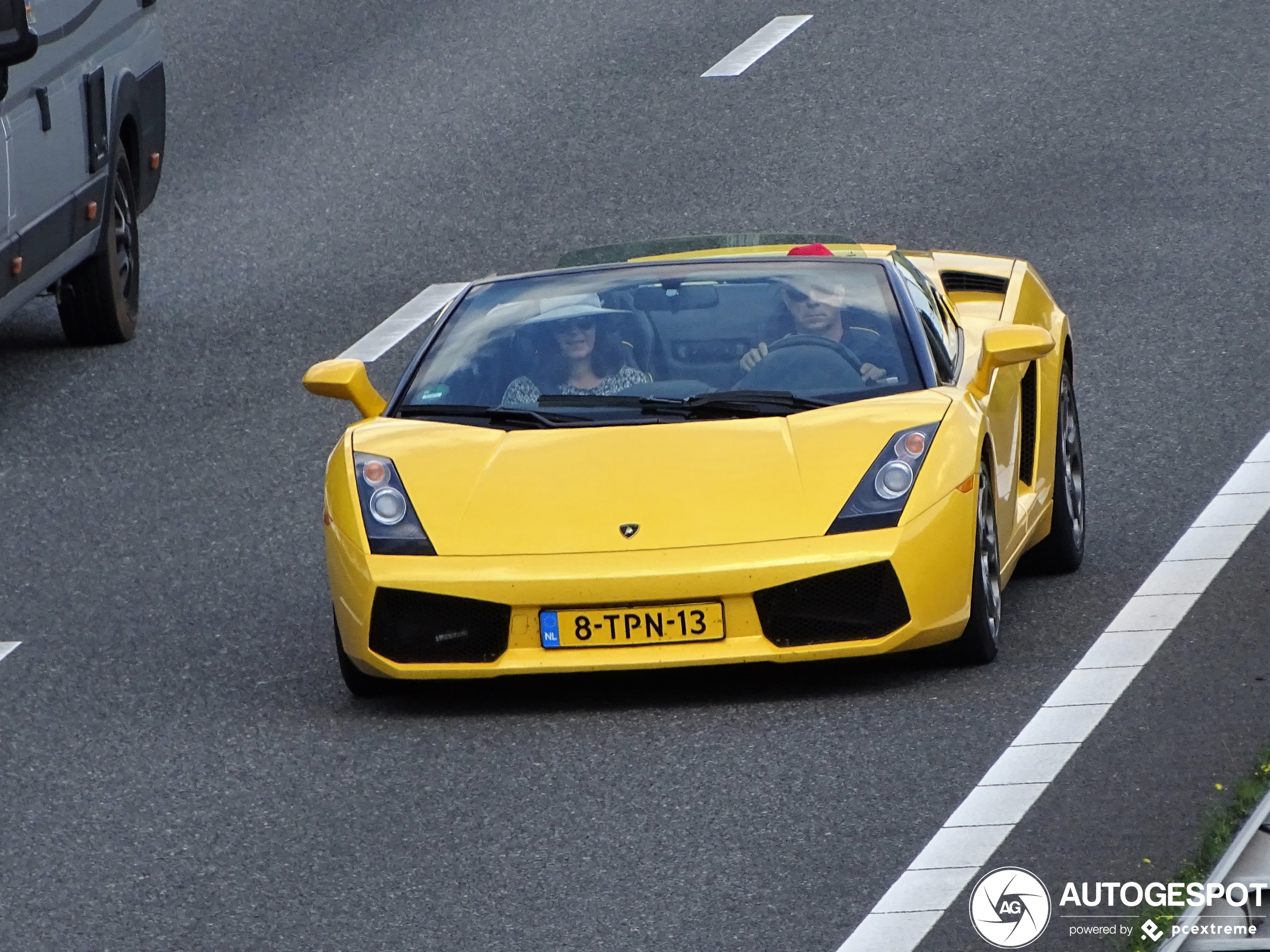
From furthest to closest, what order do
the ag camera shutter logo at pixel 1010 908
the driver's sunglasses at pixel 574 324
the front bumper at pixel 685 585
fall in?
the driver's sunglasses at pixel 574 324, the front bumper at pixel 685 585, the ag camera shutter logo at pixel 1010 908

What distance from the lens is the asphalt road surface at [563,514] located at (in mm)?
6203

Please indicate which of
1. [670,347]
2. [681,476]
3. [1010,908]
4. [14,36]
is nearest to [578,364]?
[670,347]

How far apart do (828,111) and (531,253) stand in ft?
11.8

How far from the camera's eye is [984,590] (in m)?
7.84

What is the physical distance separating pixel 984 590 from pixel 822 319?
1.11 m

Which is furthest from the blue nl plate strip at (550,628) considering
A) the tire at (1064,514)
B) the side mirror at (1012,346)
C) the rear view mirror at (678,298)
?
the tire at (1064,514)

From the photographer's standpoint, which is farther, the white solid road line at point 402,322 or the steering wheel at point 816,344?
the white solid road line at point 402,322

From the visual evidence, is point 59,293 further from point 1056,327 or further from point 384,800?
point 384,800

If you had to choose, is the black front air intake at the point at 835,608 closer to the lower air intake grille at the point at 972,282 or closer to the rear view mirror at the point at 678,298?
the rear view mirror at the point at 678,298

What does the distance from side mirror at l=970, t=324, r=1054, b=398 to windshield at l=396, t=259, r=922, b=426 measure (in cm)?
26

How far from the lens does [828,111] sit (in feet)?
61.4

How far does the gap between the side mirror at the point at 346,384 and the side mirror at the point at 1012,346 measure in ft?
6.06

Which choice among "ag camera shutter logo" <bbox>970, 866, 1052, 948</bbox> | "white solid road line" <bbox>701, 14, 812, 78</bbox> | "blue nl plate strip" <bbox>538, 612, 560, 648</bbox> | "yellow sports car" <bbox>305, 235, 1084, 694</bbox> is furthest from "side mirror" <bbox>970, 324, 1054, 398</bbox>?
"white solid road line" <bbox>701, 14, 812, 78</bbox>

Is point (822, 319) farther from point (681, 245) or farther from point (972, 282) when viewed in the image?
point (972, 282)
